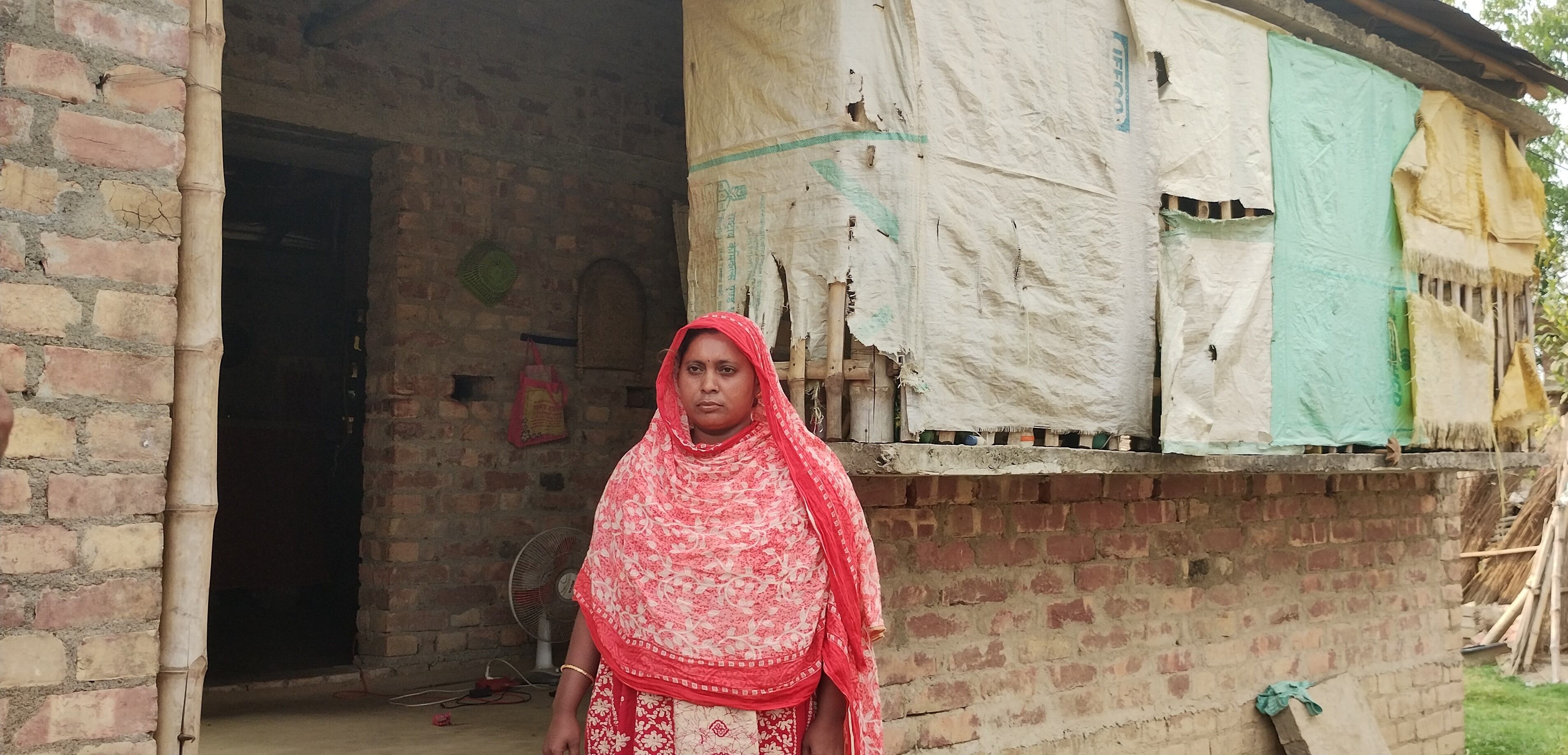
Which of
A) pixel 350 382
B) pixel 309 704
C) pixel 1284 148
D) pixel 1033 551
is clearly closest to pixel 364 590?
pixel 309 704

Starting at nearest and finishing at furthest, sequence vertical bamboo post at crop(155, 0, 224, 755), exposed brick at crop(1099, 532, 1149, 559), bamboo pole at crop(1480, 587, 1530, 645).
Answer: vertical bamboo post at crop(155, 0, 224, 755) → exposed brick at crop(1099, 532, 1149, 559) → bamboo pole at crop(1480, 587, 1530, 645)

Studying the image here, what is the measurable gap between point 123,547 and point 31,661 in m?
0.25

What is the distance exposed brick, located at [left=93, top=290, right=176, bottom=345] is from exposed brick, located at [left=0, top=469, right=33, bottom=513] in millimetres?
308

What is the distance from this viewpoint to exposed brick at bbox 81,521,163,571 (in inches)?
93.0

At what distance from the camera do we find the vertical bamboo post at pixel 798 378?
11.0 feet

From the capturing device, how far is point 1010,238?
374cm

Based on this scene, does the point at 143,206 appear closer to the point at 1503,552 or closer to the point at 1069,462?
the point at 1069,462

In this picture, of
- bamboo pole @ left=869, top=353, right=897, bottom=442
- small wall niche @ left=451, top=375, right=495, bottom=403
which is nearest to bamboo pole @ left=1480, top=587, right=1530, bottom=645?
A: small wall niche @ left=451, top=375, right=495, bottom=403

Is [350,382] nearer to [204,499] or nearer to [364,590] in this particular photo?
[364,590]

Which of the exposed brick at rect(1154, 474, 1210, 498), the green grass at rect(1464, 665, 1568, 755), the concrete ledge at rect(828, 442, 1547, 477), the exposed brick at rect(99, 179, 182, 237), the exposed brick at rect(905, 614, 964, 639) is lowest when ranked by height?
the green grass at rect(1464, 665, 1568, 755)

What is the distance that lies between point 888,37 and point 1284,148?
2059 millimetres

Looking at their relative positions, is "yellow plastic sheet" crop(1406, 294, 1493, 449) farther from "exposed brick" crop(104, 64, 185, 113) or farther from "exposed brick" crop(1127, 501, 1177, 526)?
"exposed brick" crop(104, 64, 185, 113)

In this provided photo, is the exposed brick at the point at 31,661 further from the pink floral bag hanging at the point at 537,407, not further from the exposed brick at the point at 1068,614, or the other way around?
the pink floral bag hanging at the point at 537,407

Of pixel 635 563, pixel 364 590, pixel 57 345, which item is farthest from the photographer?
pixel 364 590
